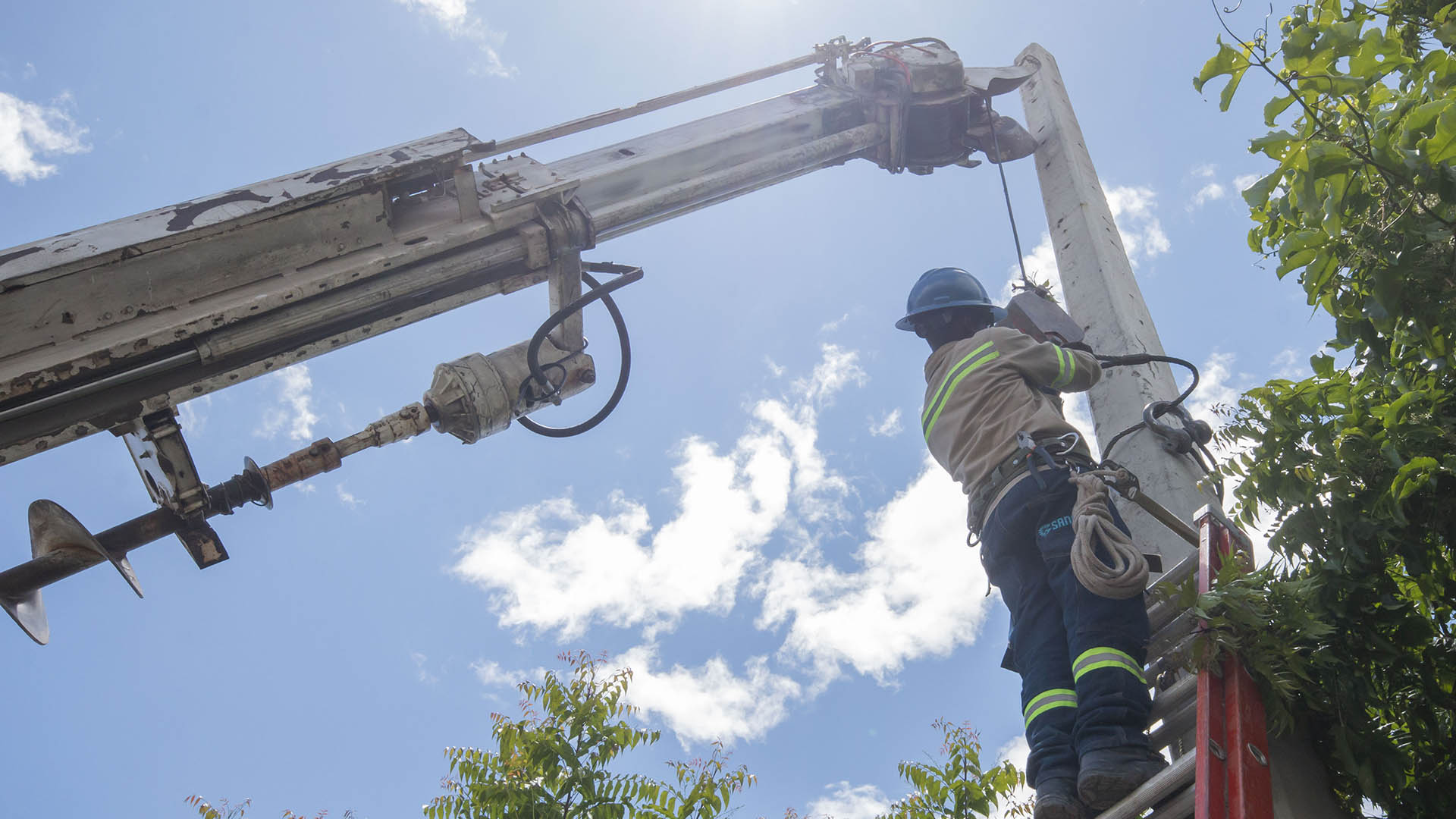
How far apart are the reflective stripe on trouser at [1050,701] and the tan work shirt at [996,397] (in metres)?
0.75

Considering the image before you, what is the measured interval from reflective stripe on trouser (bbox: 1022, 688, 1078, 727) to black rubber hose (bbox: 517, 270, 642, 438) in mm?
1814

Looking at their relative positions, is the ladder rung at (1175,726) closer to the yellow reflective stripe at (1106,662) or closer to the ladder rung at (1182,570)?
the yellow reflective stripe at (1106,662)

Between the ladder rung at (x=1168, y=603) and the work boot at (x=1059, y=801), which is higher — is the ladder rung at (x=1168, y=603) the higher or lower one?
the higher one

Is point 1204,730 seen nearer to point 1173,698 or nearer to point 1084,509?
point 1173,698

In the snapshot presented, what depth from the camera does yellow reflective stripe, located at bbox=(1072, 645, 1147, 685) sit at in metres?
3.11

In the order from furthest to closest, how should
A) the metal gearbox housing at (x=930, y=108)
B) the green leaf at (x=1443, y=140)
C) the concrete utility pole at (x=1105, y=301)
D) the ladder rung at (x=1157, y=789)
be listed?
the metal gearbox housing at (x=930, y=108), the concrete utility pole at (x=1105, y=301), the ladder rung at (x=1157, y=789), the green leaf at (x=1443, y=140)

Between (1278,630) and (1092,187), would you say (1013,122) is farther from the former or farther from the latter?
(1278,630)

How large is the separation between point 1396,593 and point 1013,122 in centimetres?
357

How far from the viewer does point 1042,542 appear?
3.58 meters

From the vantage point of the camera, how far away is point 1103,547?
132 inches

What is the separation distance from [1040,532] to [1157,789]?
1015 millimetres

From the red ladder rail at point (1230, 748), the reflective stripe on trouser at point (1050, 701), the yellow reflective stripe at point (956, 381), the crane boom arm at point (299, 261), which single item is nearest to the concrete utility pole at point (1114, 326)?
the red ladder rail at point (1230, 748)

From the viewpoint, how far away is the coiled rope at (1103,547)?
3189mm

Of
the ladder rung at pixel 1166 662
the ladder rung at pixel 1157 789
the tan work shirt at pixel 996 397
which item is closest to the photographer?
the ladder rung at pixel 1157 789
